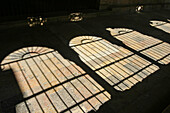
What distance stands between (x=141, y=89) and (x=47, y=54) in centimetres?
430

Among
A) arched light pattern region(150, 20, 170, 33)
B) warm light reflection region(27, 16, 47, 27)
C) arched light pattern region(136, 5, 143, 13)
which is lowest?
arched light pattern region(150, 20, 170, 33)

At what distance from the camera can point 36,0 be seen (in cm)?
912

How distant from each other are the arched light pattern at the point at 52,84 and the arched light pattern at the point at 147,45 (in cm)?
407

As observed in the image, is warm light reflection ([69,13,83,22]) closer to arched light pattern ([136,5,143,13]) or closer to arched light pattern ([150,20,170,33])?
arched light pattern ([150,20,170,33])

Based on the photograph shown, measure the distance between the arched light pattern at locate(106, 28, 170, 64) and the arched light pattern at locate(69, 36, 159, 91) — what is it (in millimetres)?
865

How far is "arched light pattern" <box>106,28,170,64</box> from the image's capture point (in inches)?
292

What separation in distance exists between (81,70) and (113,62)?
1673 millimetres

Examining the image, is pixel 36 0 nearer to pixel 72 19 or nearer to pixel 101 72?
pixel 72 19

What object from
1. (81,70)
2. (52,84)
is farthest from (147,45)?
(52,84)

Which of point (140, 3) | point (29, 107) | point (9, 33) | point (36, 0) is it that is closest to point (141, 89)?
point (29, 107)

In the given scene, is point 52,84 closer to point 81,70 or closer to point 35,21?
point 81,70

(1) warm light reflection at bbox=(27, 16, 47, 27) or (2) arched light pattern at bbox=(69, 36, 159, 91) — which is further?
(1) warm light reflection at bbox=(27, 16, 47, 27)

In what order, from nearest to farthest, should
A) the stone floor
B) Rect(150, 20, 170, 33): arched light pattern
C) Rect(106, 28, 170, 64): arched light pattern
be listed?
the stone floor < Rect(106, 28, 170, 64): arched light pattern < Rect(150, 20, 170, 33): arched light pattern

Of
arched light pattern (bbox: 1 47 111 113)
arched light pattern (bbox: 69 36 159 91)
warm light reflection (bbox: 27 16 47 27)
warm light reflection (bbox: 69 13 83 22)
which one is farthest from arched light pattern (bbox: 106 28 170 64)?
warm light reflection (bbox: 27 16 47 27)
